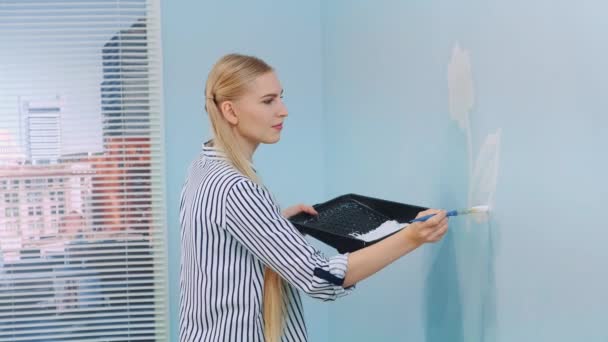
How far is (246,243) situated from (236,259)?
2.5 inches

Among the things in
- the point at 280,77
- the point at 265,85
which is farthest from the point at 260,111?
the point at 280,77

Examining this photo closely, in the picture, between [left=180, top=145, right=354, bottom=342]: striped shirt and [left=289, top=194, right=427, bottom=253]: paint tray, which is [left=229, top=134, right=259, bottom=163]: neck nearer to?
[left=180, top=145, right=354, bottom=342]: striped shirt

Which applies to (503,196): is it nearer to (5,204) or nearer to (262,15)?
(262,15)

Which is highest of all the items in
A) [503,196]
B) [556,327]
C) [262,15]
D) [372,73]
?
[262,15]

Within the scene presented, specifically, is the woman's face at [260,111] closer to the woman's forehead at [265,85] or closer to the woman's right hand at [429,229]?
the woman's forehead at [265,85]

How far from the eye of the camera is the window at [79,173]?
2.96 metres

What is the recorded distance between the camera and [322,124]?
3045mm

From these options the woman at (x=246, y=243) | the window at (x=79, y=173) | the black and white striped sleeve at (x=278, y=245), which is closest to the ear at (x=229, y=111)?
the woman at (x=246, y=243)

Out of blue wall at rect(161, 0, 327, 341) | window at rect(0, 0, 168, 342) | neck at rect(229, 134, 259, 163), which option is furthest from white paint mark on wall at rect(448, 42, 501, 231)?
window at rect(0, 0, 168, 342)

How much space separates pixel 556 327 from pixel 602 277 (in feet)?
0.59

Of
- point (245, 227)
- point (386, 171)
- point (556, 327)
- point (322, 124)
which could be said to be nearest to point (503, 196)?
point (556, 327)

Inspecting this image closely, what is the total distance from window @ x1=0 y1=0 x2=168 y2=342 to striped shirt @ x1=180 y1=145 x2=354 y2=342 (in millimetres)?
1311

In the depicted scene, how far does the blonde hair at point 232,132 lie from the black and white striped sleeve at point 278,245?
0.34 ft

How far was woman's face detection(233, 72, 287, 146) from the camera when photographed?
1683 mm
